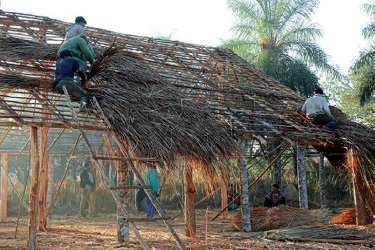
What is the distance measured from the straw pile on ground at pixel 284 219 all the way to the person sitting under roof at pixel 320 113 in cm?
196

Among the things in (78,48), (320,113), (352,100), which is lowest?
(320,113)

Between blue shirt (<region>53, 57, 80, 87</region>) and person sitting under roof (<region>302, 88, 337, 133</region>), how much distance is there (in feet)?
18.8

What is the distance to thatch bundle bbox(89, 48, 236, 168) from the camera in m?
6.85

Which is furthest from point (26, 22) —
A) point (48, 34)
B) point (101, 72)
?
point (101, 72)

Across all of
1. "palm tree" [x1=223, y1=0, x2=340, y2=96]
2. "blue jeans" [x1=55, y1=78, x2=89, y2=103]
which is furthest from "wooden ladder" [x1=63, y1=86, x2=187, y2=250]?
"palm tree" [x1=223, y1=0, x2=340, y2=96]

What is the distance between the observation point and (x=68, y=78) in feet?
24.7

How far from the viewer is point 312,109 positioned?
11.0 metres

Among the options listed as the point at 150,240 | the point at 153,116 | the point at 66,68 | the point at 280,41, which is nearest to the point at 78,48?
the point at 66,68

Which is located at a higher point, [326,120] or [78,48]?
[78,48]

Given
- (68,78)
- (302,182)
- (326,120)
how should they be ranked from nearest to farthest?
(68,78) → (326,120) → (302,182)

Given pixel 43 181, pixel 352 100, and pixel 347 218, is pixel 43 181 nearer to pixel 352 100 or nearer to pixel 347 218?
pixel 347 218

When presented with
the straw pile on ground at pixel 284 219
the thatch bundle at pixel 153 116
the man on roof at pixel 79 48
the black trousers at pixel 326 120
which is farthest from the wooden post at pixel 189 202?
the black trousers at pixel 326 120

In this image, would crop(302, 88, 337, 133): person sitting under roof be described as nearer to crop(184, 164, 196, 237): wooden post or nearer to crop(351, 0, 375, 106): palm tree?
crop(184, 164, 196, 237): wooden post

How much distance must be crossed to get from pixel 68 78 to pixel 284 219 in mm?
5905
